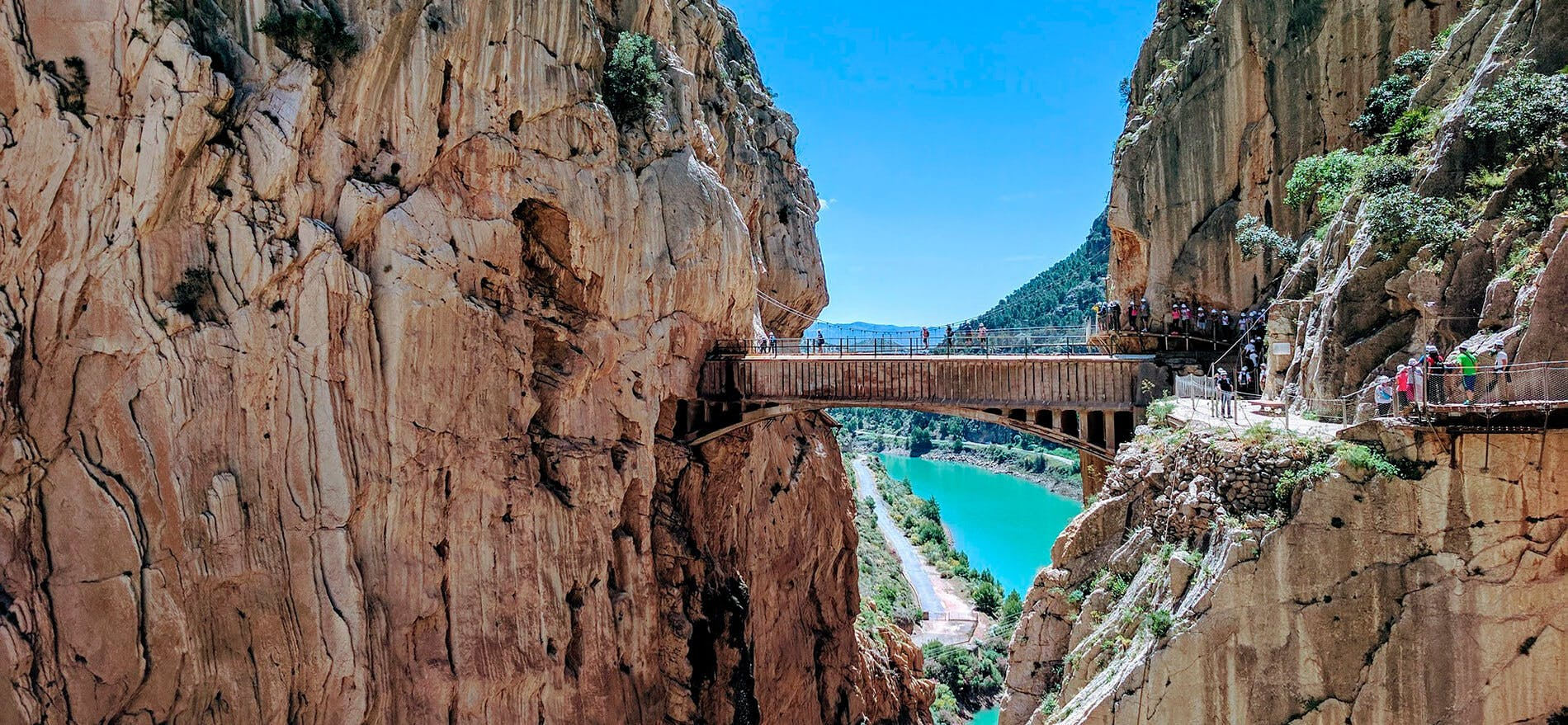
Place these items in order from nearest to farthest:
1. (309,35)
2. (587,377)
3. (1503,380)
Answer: (1503,380) < (309,35) < (587,377)

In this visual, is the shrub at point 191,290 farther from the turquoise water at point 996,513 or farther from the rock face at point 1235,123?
the turquoise water at point 996,513

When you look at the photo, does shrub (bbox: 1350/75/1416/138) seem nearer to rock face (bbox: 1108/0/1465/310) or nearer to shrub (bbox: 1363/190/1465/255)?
rock face (bbox: 1108/0/1465/310)

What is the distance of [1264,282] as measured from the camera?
2147 cm

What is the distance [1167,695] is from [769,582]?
17.8 metres

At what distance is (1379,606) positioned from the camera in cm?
1116

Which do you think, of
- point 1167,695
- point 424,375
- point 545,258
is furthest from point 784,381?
point 1167,695

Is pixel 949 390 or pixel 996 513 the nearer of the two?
pixel 949 390

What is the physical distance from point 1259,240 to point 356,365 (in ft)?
66.2

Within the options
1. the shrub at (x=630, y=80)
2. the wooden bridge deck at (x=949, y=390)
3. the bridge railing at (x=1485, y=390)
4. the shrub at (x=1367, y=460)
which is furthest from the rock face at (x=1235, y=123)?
the shrub at (x=630, y=80)

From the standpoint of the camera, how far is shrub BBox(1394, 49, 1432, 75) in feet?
60.6

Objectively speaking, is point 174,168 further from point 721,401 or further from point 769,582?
point 769,582

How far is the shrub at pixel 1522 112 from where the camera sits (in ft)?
41.1

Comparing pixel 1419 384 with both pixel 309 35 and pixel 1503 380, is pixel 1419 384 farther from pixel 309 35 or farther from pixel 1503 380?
pixel 309 35

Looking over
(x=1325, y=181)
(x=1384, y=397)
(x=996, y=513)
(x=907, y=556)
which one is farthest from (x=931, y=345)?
(x=996, y=513)
